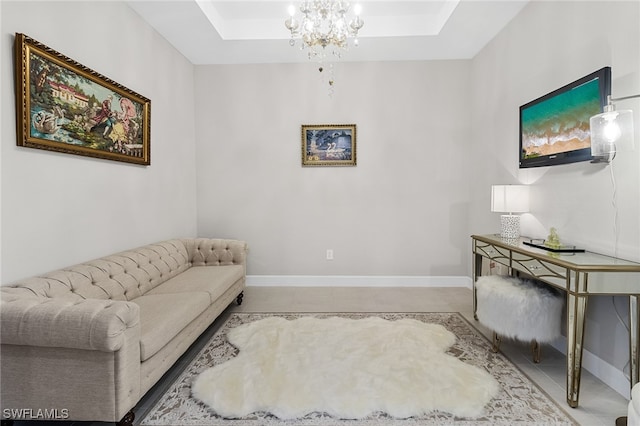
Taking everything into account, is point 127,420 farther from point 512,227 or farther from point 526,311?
point 512,227

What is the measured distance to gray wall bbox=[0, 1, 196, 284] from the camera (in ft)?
6.34

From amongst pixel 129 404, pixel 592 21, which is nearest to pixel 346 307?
pixel 129 404

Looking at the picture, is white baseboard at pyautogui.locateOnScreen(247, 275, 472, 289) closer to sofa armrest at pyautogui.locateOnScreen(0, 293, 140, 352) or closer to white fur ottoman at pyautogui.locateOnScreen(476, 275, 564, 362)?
white fur ottoman at pyautogui.locateOnScreen(476, 275, 564, 362)

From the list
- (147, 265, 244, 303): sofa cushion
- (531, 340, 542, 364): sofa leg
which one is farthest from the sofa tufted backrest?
(531, 340, 542, 364): sofa leg

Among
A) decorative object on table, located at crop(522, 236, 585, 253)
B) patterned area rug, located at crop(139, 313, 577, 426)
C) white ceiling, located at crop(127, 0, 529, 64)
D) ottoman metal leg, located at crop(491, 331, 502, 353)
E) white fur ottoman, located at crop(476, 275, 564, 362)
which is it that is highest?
white ceiling, located at crop(127, 0, 529, 64)

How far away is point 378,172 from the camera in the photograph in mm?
4477

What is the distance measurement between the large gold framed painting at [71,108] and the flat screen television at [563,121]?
12.7 feet

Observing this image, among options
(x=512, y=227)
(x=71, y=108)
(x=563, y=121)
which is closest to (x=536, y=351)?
(x=512, y=227)

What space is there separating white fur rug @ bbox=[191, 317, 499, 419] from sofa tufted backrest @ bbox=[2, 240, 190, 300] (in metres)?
0.90

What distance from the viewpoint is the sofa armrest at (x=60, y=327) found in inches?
58.7

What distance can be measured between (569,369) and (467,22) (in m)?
3.47

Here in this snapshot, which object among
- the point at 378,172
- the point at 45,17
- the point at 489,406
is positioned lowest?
the point at 489,406

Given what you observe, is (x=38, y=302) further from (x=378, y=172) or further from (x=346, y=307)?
(x=378, y=172)

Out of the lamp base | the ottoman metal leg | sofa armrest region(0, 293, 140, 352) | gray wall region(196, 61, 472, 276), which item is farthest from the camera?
gray wall region(196, 61, 472, 276)
